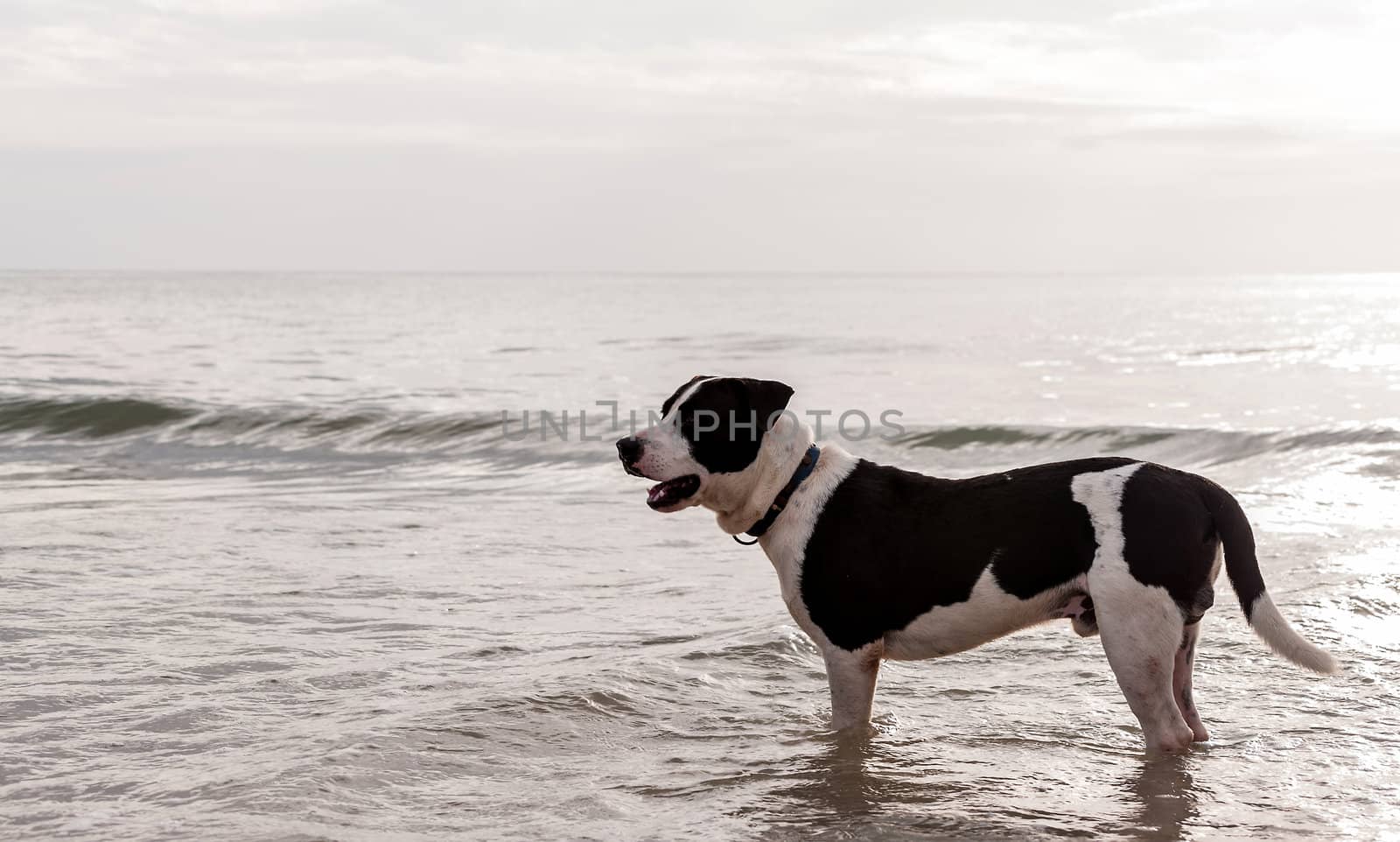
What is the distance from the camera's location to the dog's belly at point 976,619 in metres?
4.89

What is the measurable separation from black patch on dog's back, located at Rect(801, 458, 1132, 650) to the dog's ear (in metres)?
0.41

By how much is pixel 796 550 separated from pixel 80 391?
71.5 feet

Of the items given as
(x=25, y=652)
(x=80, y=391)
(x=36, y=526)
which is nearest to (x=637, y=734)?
(x=25, y=652)

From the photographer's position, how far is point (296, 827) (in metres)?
4.49

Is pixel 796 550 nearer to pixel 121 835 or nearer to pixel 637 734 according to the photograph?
pixel 637 734

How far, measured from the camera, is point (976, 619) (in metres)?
4.95

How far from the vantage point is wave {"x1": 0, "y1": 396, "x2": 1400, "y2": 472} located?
54.5ft

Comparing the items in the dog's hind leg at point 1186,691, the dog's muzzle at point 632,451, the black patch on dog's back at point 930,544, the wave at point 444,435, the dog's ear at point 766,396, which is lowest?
the wave at point 444,435

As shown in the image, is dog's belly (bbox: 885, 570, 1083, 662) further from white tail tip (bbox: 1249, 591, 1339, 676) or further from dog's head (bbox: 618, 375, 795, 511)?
dog's head (bbox: 618, 375, 795, 511)

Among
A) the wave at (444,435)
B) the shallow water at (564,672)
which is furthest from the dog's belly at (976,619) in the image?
the wave at (444,435)

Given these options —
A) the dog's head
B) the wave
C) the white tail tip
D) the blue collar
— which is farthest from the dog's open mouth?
the wave

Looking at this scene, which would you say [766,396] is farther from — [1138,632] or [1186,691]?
[1186,691]

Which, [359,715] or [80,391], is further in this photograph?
[80,391]

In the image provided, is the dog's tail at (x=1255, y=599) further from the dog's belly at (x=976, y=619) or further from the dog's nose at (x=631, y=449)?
the dog's nose at (x=631, y=449)
